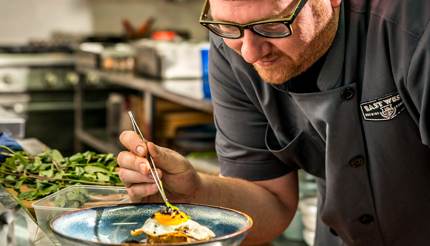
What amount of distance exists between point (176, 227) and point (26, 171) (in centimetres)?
65

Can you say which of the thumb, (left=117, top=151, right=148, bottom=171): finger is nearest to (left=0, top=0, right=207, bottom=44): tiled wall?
the thumb

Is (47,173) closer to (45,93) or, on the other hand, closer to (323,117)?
(323,117)

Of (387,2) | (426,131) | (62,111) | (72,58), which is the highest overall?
(387,2)

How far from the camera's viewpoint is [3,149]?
1.88m

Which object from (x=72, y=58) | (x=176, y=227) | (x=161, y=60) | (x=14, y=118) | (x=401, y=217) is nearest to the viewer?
(x=176, y=227)

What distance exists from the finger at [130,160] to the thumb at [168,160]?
0.12 ft

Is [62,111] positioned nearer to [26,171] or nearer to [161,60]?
[161,60]

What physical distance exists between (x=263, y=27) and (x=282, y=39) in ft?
0.17

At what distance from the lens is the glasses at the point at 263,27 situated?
152cm

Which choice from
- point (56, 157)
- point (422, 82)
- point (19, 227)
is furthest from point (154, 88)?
point (19, 227)

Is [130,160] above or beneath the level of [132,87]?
above

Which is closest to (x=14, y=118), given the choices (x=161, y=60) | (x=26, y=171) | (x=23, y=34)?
(x=26, y=171)

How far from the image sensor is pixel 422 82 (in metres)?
1.57

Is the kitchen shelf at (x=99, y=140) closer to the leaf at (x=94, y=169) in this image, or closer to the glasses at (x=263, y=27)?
the leaf at (x=94, y=169)
